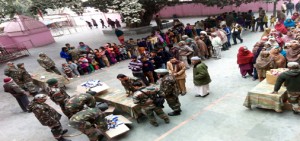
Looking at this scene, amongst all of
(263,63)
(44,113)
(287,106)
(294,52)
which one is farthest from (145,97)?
(294,52)

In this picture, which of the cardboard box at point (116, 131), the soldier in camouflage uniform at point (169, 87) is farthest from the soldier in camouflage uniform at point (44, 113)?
the soldier in camouflage uniform at point (169, 87)

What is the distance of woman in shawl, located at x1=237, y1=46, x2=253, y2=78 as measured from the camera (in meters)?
8.38

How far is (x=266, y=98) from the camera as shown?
236 inches

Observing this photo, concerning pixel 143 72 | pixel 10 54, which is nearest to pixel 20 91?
pixel 143 72

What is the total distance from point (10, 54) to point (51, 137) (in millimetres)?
13733

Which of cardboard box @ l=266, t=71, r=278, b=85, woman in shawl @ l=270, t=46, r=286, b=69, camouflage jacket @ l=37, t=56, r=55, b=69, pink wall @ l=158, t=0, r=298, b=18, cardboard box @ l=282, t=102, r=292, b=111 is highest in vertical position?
pink wall @ l=158, t=0, r=298, b=18

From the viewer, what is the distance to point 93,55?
12.7 metres

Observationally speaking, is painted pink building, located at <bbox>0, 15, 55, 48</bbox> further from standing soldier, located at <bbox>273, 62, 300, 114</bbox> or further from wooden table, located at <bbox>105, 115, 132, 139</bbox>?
standing soldier, located at <bbox>273, 62, 300, 114</bbox>

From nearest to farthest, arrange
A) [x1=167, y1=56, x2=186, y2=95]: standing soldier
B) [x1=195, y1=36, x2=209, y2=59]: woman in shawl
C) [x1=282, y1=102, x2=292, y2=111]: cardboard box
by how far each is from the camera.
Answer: [x1=282, y1=102, x2=292, y2=111]: cardboard box → [x1=167, y1=56, x2=186, y2=95]: standing soldier → [x1=195, y1=36, x2=209, y2=59]: woman in shawl

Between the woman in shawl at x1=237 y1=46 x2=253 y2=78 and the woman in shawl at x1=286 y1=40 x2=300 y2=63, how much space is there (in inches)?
49.2

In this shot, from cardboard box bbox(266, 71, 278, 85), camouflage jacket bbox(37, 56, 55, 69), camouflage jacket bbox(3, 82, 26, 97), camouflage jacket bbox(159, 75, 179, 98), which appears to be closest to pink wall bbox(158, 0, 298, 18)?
camouflage jacket bbox(37, 56, 55, 69)

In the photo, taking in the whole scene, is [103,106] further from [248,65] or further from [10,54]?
[10,54]

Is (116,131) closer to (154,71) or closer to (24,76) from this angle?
(154,71)

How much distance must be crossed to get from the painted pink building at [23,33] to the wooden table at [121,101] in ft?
52.3
